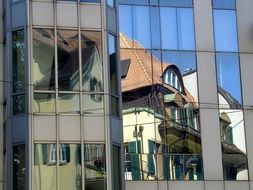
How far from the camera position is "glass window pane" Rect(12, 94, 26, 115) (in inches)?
818

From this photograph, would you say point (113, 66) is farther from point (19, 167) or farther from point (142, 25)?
point (19, 167)

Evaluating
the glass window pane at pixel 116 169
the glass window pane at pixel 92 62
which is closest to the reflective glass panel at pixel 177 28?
the glass window pane at pixel 92 62

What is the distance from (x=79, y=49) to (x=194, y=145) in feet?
18.2

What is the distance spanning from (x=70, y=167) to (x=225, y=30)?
8.57 metres

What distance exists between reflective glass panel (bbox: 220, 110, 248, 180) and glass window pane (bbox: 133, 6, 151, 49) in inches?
151

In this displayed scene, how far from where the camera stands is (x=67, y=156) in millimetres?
20375

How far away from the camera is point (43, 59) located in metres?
21.1

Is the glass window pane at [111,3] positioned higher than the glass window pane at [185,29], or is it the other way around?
the glass window pane at [111,3]

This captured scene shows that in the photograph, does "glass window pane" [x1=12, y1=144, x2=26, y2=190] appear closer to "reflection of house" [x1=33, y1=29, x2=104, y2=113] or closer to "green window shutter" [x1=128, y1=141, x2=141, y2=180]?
"reflection of house" [x1=33, y1=29, x2=104, y2=113]

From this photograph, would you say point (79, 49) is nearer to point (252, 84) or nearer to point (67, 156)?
point (67, 156)

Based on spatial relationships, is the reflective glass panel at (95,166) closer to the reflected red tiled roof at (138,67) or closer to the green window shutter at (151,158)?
the green window shutter at (151,158)

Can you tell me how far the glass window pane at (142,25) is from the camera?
2370 centimetres

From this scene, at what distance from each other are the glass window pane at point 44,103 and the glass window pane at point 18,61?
0.58 meters

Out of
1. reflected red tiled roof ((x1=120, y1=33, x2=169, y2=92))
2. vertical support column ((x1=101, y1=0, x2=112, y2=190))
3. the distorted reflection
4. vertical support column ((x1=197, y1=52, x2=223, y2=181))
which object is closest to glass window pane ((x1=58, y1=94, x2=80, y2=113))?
vertical support column ((x1=101, y1=0, x2=112, y2=190))
